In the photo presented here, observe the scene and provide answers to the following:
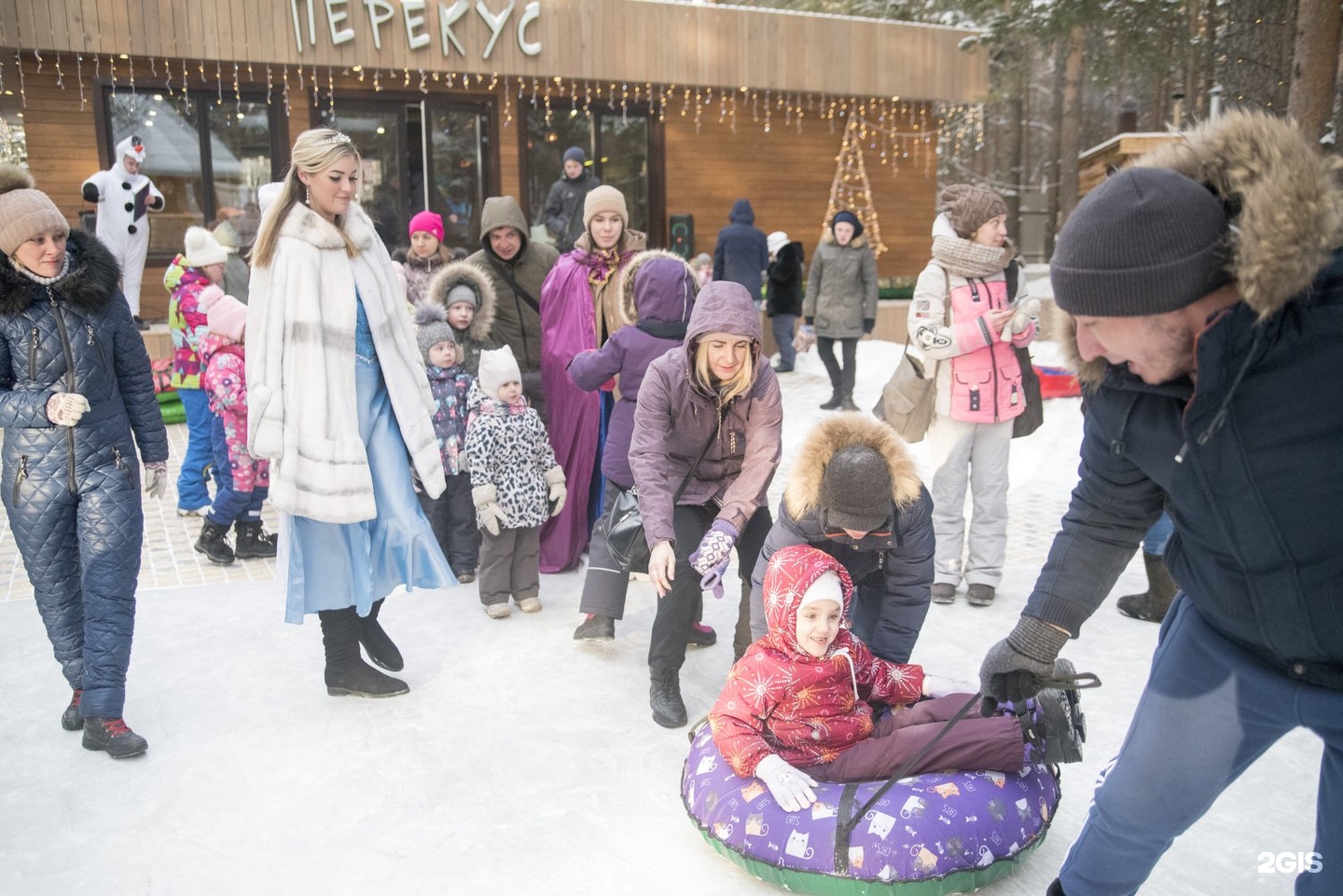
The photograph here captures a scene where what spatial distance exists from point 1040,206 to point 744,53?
19.9m

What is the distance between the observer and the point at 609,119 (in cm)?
1403

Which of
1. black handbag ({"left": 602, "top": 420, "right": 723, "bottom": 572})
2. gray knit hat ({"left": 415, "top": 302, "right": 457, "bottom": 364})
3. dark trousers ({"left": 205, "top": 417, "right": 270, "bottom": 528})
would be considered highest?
gray knit hat ({"left": 415, "top": 302, "right": 457, "bottom": 364})

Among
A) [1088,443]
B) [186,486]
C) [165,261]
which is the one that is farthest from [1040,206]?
[1088,443]

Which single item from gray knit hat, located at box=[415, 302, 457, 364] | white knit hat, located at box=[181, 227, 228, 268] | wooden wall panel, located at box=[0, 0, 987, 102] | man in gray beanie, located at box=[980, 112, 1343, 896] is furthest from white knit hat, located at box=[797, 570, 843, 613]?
wooden wall panel, located at box=[0, 0, 987, 102]

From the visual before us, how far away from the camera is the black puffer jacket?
11.4 ft

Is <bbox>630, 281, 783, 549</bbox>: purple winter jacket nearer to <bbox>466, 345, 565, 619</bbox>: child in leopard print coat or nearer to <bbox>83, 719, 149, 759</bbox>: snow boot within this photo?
<bbox>466, 345, 565, 619</bbox>: child in leopard print coat

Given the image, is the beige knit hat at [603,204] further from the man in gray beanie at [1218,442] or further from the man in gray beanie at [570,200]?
the man in gray beanie at [570,200]

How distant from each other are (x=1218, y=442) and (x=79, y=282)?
332cm

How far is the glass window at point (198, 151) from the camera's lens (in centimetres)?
1186

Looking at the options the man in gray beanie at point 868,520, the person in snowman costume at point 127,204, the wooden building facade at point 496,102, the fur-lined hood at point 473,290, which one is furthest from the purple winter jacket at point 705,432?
the person in snowman costume at point 127,204

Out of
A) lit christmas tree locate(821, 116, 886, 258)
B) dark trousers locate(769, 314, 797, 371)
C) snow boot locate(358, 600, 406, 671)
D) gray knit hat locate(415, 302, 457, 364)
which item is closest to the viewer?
snow boot locate(358, 600, 406, 671)

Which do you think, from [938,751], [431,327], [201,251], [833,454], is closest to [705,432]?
[833,454]

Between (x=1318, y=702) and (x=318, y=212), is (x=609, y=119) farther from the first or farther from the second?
(x=1318, y=702)

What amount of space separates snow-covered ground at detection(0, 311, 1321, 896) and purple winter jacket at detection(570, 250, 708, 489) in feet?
2.80
